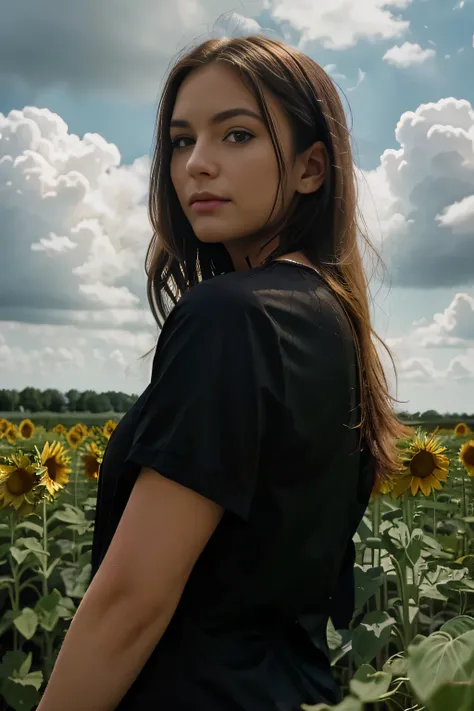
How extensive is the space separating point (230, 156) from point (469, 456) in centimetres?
313

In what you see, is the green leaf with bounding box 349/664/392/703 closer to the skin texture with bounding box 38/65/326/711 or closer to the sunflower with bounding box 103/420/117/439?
the skin texture with bounding box 38/65/326/711

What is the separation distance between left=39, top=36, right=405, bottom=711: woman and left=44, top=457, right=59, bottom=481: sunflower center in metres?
2.20

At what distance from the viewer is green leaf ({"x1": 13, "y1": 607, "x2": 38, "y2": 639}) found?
2801 millimetres

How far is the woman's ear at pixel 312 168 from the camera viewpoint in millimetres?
1435

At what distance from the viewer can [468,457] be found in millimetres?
4113

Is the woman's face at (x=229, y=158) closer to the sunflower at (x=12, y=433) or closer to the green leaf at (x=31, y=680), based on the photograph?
the green leaf at (x=31, y=680)

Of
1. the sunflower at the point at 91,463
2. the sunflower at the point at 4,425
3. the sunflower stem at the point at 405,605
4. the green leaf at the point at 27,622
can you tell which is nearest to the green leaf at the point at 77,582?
the green leaf at the point at 27,622

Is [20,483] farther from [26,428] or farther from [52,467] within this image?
[26,428]

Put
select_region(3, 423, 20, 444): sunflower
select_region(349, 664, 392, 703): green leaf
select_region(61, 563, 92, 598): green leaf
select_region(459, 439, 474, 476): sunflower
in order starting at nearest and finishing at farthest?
select_region(349, 664, 392, 703): green leaf → select_region(61, 563, 92, 598): green leaf → select_region(459, 439, 474, 476): sunflower → select_region(3, 423, 20, 444): sunflower

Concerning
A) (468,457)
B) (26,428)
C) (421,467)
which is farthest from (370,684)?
(26,428)

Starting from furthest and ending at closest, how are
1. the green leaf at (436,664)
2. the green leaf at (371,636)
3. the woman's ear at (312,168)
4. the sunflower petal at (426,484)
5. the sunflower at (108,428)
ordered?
the sunflower at (108,428) < the sunflower petal at (426,484) < the green leaf at (371,636) < the woman's ear at (312,168) < the green leaf at (436,664)

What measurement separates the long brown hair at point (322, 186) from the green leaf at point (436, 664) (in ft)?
2.19

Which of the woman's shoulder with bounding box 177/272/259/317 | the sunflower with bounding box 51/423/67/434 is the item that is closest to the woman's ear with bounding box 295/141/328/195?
the woman's shoulder with bounding box 177/272/259/317

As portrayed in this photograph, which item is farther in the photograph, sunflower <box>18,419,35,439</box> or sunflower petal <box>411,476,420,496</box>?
sunflower <box>18,419,35,439</box>
